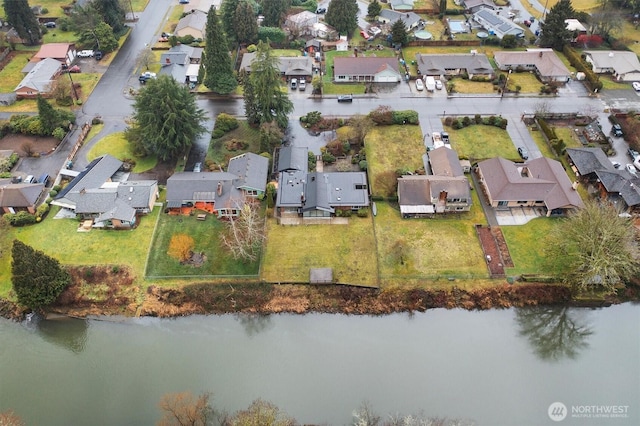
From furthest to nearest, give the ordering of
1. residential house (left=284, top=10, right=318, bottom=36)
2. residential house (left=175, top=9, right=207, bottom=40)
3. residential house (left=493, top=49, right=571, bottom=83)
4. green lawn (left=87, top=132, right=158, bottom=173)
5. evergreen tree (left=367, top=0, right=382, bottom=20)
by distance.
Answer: evergreen tree (left=367, top=0, right=382, bottom=20) < residential house (left=175, top=9, right=207, bottom=40) < residential house (left=284, top=10, right=318, bottom=36) < residential house (left=493, top=49, right=571, bottom=83) < green lawn (left=87, top=132, right=158, bottom=173)

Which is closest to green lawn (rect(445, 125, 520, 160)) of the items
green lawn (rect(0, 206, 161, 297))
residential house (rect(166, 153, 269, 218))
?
residential house (rect(166, 153, 269, 218))

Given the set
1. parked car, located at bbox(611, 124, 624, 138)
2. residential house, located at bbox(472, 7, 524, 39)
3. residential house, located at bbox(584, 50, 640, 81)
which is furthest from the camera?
residential house, located at bbox(472, 7, 524, 39)

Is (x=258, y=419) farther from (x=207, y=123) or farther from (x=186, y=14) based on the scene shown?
(x=186, y=14)

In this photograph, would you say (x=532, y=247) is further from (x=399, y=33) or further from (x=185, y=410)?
(x=399, y=33)

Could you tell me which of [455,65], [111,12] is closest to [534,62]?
[455,65]

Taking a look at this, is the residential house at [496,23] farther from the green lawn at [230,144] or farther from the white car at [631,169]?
the green lawn at [230,144]

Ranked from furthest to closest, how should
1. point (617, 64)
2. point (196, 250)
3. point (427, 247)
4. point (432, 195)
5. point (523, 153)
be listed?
1. point (617, 64)
2. point (523, 153)
3. point (432, 195)
4. point (196, 250)
5. point (427, 247)

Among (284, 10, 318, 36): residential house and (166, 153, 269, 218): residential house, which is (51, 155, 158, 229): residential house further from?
(284, 10, 318, 36): residential house
